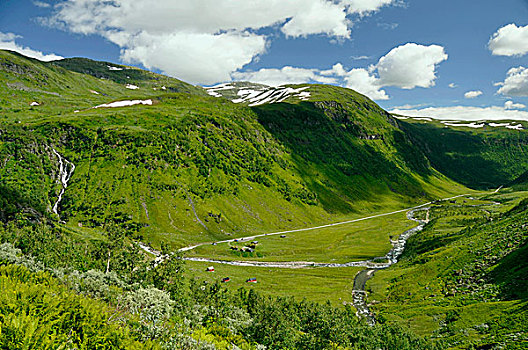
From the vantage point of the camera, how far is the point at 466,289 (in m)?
73.9

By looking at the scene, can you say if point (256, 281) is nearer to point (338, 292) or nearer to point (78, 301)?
point (338, 292)

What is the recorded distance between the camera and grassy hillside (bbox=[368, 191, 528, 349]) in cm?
5134

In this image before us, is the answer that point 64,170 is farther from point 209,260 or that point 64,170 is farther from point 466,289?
point 466,289

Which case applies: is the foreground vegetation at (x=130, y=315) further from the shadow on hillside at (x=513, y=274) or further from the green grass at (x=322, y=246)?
the green grass at (x=322, y=246)

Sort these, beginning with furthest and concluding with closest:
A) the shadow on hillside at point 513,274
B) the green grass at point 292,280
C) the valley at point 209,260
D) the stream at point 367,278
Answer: the green grass at point 292,280
the stream at point 367,278
the shadow on hillside at point 513,274
the valley at point 209,260

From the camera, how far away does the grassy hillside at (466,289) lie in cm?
5134

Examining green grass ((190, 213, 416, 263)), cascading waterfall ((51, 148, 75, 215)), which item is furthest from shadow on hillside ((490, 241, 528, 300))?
cascading waterfall ((51, 148, 75, 215))

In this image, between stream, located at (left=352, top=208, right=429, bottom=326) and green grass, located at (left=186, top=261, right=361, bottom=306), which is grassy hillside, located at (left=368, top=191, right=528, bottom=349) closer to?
stream, located at (left=352, top=208, right=429, bottom=326)

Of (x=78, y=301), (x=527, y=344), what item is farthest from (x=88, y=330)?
(x=527, y=344)

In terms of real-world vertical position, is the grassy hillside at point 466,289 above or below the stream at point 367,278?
above

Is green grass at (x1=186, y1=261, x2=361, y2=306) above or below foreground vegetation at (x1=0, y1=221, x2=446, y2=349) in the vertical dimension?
below

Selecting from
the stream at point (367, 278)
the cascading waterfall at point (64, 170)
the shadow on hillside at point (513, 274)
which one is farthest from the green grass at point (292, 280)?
the cascading waterfall at point (64, 170)

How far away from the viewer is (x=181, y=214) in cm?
15525

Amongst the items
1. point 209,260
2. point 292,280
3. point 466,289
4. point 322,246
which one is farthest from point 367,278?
point 209,260
